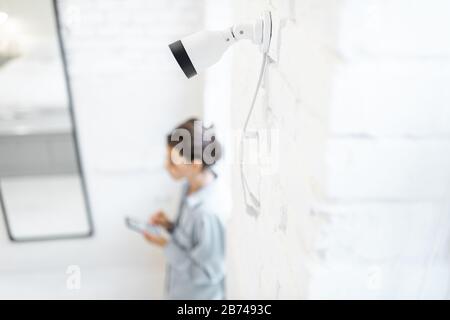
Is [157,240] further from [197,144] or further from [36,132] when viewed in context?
[36,132]

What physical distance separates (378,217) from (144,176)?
4.77 feet

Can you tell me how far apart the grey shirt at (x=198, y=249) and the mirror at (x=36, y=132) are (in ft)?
2.02

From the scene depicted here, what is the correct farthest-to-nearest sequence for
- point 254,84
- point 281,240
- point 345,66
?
point 254,84 < point 281,240 < point 345,66

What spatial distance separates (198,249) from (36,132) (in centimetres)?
78

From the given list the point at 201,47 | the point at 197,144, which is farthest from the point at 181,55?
the point at 197,144

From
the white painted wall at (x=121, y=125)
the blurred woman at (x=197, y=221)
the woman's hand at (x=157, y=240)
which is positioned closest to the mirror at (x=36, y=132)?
the white painted wall at (x=121, y=125)

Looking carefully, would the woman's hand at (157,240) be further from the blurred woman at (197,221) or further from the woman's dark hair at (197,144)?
the woman's dark hair at (197,144)

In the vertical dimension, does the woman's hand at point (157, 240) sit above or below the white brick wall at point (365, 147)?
below

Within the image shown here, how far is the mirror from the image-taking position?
5.17 feet

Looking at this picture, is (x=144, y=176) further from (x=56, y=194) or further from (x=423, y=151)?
(x=423, y=151)

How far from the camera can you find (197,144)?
128cm

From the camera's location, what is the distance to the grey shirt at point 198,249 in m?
1.33
